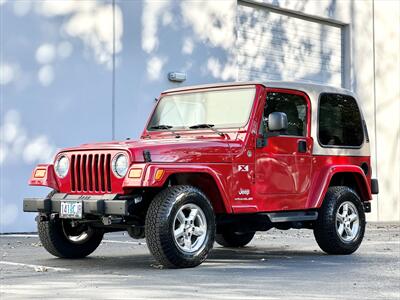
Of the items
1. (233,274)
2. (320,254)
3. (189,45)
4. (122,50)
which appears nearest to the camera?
(233,274)

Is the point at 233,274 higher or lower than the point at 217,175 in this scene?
lower

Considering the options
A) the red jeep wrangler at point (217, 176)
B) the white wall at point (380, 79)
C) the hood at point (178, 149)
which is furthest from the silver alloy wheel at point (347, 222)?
the white wall at point (380, 79)

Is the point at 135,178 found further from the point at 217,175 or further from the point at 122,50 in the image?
the point at 122,50

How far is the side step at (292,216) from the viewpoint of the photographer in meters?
9.24

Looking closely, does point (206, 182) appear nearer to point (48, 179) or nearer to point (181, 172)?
point (181, 172)

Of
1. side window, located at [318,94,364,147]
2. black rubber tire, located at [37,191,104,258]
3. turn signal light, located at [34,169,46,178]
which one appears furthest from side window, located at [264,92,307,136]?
turn signal light, located at [34,169,46,178]

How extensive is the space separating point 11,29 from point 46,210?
20.6ft

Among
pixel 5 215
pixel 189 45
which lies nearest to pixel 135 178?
pixel 5 215

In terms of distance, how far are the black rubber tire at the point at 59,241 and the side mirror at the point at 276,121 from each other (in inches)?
86.4

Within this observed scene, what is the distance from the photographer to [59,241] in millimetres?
9227

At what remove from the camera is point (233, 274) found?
777cm

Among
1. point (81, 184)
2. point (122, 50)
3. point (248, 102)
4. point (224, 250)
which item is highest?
point (122, 50)

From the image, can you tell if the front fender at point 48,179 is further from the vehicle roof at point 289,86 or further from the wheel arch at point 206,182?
the vehicle roof at point 289,86

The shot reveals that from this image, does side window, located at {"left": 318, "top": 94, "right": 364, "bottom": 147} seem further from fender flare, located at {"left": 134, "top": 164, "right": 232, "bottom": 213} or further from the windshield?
fender flare, located at {"left": 134, "top": 164, "right": 232, "bottom": 213}
